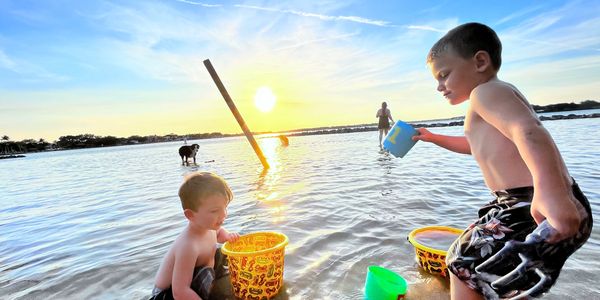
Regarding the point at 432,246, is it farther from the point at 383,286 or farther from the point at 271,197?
the point at 271,197

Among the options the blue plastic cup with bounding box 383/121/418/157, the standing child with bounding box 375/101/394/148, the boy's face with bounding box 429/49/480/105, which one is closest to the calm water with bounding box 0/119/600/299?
the blue plastic cup with bounding box 383/121/418/157

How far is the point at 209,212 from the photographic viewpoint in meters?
2.57

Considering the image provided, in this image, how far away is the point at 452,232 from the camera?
3445 millimetres

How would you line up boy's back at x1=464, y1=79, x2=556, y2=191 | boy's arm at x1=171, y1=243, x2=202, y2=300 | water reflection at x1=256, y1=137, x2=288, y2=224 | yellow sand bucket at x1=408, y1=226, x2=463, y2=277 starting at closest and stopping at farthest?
boy's back at x1=464, y1=79, x2=556, y2=191
boy's arm at x1=171, y1=243, x2=202, y2=300
yellow sand bucket at x1=408, y1=226, x2=463, y2=277
water reflection at x1=256, y1=137, x2=288, y2=224

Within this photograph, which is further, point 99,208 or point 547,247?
point 99,208

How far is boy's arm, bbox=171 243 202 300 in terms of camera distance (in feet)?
7.96

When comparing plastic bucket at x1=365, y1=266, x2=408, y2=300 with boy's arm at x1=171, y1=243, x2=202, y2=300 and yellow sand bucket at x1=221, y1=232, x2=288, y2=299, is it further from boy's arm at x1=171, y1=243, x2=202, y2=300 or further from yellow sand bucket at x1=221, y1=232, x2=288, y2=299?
boy's arm at x1=171, y1=243, x2=202, y2=300

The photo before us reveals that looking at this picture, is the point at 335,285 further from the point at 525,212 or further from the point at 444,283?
the point at 525,212

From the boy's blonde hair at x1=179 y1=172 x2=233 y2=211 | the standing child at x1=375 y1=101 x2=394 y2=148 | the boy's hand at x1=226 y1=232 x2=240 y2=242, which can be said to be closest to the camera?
the boy's blonde hair at x1=179 y1=172 x2=233 y2=211

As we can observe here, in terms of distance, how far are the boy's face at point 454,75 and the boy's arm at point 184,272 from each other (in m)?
2.20

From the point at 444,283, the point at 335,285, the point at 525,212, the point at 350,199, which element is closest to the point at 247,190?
the point at 350,199

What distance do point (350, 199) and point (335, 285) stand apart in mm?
3105

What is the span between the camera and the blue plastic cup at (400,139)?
9.50ft

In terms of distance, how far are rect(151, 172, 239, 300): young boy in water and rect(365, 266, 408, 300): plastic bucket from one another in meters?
1.35
